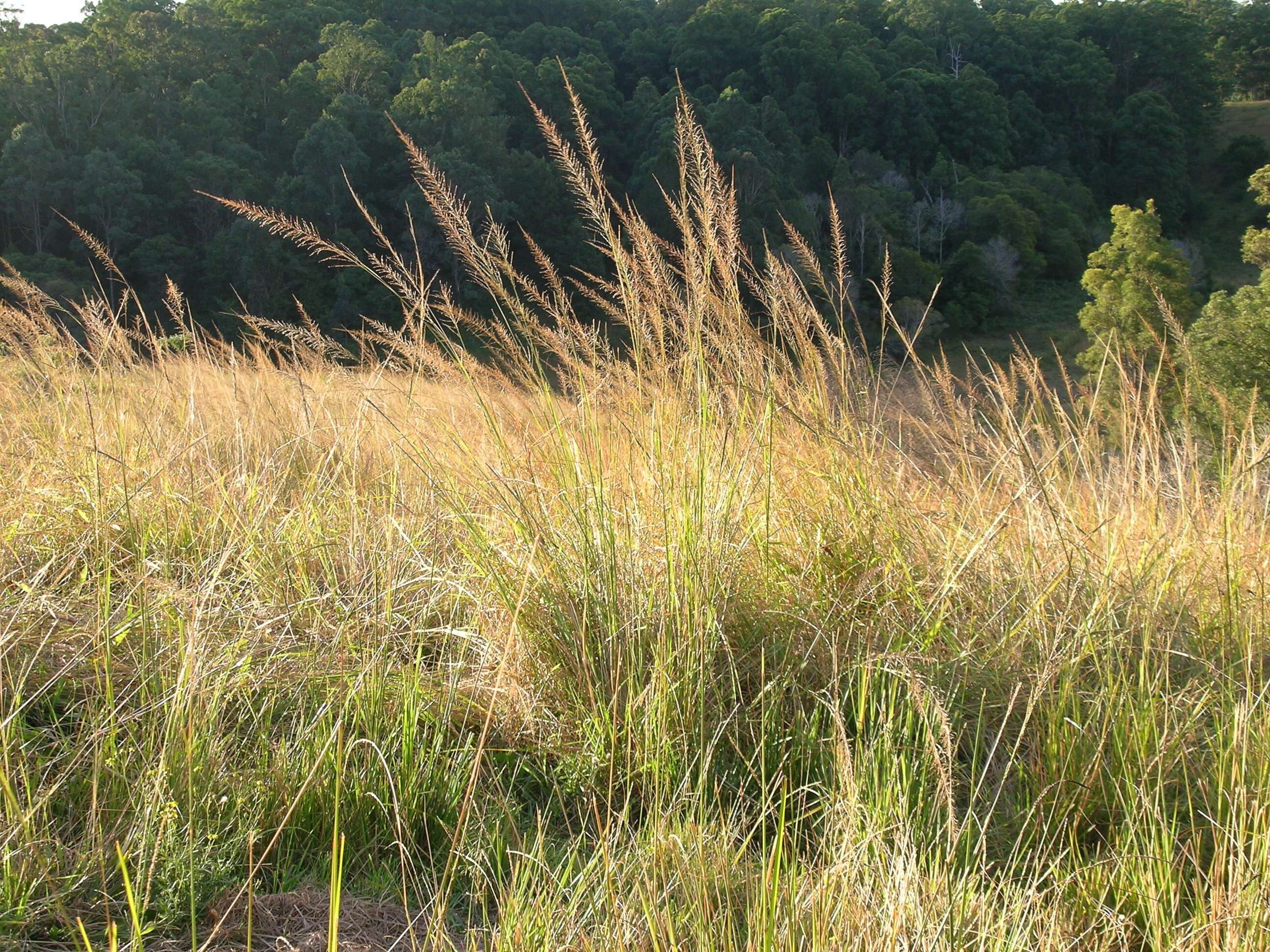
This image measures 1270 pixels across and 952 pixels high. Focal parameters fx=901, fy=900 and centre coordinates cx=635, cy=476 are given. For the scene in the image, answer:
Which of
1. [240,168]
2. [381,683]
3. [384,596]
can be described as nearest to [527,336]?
[384,596]

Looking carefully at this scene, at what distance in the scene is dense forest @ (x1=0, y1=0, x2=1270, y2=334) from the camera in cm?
2358

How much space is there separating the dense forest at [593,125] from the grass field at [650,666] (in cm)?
964

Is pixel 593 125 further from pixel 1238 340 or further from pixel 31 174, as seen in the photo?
pixel 1238 340

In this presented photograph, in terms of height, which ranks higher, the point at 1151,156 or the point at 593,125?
the point at 1151,156

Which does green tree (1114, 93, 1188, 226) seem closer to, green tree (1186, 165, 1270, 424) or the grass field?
green tree (1186, 165, 1270, 424)

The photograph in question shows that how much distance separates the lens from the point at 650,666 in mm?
1586

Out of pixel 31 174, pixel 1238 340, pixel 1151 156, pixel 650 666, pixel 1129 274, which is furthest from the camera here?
pixel 1151 156

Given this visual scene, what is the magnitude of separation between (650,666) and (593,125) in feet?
90.2

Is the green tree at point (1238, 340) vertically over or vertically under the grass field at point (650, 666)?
under

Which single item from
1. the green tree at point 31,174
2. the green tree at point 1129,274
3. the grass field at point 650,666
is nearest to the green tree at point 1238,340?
the green tree at point 1129,274

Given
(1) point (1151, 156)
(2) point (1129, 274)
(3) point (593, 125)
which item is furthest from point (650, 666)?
(1) point (1151, 156)

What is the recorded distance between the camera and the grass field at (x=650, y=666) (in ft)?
3.91

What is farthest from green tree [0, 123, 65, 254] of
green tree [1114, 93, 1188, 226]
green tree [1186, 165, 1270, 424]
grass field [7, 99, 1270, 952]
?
green tree [1114, 93, 1188, 226]

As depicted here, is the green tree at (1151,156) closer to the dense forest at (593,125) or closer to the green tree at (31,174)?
the dense forest at (593,125)
